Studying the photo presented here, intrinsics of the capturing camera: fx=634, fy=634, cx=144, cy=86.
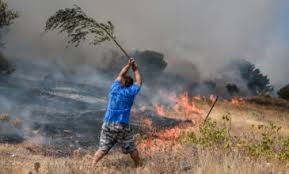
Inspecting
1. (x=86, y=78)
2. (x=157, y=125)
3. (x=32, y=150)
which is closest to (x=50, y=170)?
(x=32, y=150)

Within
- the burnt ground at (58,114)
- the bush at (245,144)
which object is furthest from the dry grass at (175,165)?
the burnt ground at (58,114)

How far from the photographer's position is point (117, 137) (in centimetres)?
1362

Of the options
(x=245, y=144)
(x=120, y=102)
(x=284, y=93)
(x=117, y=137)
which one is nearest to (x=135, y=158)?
(x=117, y=137)

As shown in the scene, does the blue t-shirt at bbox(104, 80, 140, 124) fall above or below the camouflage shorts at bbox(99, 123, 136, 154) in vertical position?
above

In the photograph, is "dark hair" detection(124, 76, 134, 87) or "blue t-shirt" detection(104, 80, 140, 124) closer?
"blue t-shirt" detection(104, 80, 140, 124)

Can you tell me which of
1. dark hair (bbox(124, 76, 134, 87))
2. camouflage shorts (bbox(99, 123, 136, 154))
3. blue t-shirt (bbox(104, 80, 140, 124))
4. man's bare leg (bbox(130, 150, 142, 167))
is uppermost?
dark hair (bbox(124, 76, 134, 87))

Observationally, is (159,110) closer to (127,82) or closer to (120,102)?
(127,82)

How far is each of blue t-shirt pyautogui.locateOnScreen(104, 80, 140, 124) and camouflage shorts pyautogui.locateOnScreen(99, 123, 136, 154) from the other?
0.13 meters

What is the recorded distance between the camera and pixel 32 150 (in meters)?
18.8

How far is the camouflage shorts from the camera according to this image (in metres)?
13.6

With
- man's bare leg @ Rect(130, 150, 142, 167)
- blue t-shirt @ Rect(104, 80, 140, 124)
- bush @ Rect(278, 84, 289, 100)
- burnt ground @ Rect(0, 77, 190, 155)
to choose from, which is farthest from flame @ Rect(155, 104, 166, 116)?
bush @ Rect(278, 84, 289, 100)

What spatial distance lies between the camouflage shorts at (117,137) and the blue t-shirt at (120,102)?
0.42 feet

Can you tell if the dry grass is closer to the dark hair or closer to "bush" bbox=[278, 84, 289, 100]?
the dark hair

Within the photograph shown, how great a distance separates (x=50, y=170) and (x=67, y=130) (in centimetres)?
1424
